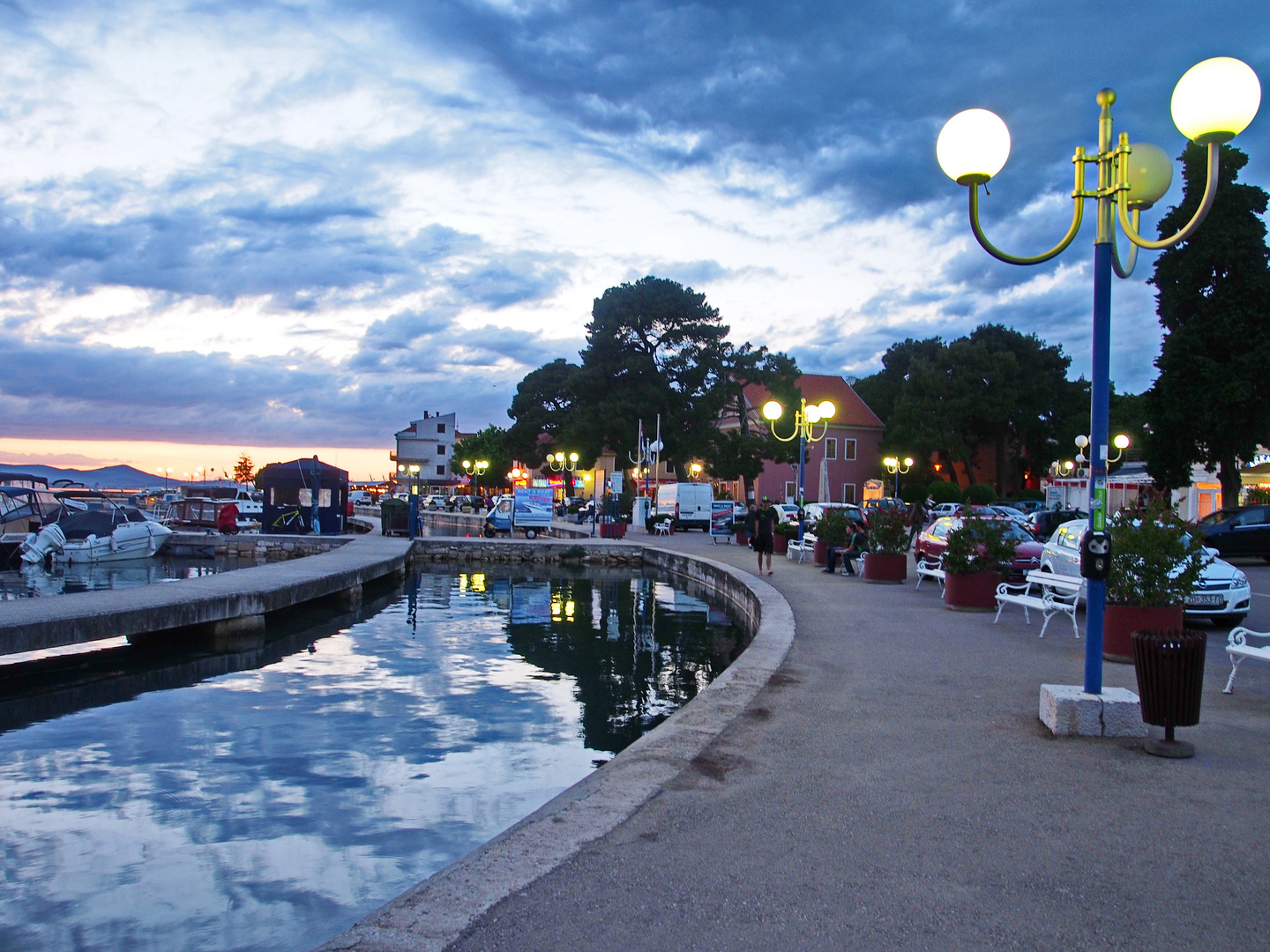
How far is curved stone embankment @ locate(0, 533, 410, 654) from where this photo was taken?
11.8 meters

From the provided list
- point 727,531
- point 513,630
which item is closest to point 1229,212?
point 727,531

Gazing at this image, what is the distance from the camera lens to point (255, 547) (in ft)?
119

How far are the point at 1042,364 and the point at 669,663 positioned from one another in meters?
63.3

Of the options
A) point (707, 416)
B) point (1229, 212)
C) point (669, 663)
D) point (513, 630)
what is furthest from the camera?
point (707, 416)

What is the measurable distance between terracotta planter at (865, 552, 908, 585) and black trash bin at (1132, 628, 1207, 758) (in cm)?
1336

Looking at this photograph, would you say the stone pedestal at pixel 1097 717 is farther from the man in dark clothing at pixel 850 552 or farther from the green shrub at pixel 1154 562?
the man in dark clothing at pixel 850 552

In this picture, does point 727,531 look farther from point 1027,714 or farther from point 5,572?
point 1027,714

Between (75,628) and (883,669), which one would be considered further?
(75,628)

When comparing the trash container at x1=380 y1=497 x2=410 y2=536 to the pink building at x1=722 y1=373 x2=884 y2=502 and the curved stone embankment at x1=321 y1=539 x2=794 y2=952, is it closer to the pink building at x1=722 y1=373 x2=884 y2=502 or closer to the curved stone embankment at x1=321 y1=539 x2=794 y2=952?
the curved stone embankment at x1=321 y1=539 x2=794 y2=952

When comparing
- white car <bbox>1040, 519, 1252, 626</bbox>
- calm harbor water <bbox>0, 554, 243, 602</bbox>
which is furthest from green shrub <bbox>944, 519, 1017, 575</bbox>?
calm harbor water <bbox>0, 554, 243, 602</bbox>

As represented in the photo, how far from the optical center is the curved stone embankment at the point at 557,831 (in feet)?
11.9

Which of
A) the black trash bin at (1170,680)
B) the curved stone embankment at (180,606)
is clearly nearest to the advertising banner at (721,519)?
the curved stone embankment at (180,606)

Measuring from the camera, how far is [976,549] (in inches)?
579

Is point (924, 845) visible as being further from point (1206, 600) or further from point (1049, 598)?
point (1206, 600)
